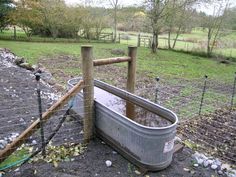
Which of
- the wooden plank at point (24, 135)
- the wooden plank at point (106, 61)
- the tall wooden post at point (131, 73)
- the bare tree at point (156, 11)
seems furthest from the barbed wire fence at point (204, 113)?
the bare tree at point (156, 11)

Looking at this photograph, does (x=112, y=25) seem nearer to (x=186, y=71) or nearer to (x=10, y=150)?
(x=186, y=71)

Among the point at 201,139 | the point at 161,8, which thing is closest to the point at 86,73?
the point at 201,139

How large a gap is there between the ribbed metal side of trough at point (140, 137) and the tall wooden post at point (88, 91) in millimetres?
92

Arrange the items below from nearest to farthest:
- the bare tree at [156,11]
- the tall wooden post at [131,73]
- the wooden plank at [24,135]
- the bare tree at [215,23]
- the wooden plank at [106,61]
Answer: the wooden plank at [24,135] < the wooden plank at [106,61] < the tall wooden post at [131,73] < the bare tree at [156,11] < the bare tree at [215,23]

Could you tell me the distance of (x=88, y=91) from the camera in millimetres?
2736

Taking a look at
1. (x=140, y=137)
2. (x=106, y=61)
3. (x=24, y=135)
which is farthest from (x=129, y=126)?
(x=24, y=135)

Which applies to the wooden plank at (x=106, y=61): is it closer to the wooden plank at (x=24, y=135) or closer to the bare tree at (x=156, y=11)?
the wooden plank at (x=24, y=135)

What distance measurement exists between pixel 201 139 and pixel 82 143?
183 centimetres

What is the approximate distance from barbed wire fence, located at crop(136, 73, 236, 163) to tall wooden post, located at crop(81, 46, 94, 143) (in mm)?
1007

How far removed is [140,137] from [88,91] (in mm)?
893

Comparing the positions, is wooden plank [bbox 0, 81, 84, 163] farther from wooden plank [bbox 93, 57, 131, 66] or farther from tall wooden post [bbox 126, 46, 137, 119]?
tall wooden post [bbox 126, 46, 137, 119]

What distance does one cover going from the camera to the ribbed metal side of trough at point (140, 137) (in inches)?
86.7

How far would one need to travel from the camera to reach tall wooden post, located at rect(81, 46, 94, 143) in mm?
2621

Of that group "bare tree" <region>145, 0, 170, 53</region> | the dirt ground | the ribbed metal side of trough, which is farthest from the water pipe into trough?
"bare tree" <region>145, 0, 170, 53</region>
